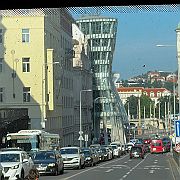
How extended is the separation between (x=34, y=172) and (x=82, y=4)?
12.5 metres

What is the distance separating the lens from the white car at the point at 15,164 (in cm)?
2542

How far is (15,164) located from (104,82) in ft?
345

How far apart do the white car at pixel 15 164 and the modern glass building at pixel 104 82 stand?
9289cm

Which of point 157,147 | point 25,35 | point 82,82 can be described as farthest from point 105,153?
point 82,82

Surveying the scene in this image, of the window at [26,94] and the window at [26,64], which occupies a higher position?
the window at [26,64]

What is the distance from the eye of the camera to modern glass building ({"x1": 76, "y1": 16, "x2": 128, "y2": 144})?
125062mm

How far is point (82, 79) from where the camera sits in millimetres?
108750

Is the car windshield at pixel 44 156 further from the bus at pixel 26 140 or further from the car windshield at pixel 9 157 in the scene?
the bus at pixel 26 140

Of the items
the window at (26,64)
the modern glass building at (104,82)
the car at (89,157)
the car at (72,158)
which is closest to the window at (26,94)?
the window at (26,64)

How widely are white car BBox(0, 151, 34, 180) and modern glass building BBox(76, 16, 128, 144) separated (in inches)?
3657

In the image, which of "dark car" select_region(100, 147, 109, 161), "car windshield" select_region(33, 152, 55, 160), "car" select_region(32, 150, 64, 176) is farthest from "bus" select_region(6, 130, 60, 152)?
"dark car" select_region(100, 147, 109, 161)

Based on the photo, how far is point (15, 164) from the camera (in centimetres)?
2602

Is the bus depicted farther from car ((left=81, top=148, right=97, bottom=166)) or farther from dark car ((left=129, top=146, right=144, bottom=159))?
dark car ((left=129, top=146, right=144, bottom=159))

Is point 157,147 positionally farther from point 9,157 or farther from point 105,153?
point 9,157
